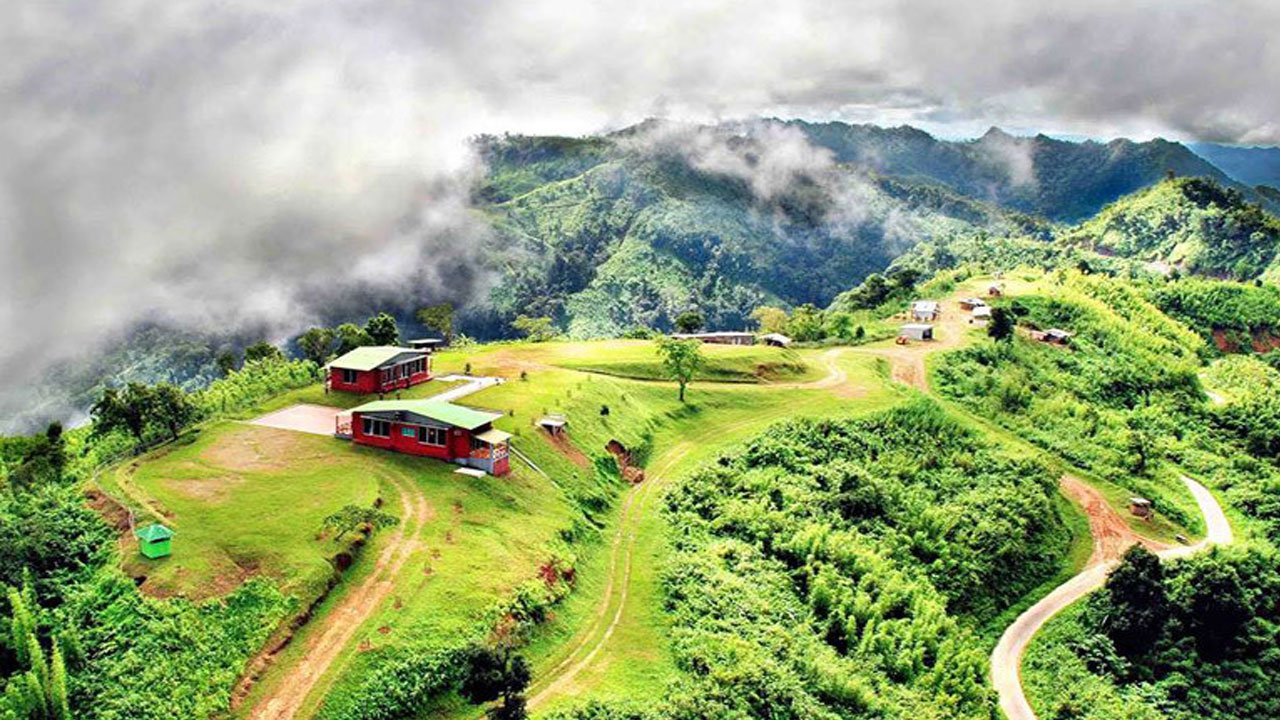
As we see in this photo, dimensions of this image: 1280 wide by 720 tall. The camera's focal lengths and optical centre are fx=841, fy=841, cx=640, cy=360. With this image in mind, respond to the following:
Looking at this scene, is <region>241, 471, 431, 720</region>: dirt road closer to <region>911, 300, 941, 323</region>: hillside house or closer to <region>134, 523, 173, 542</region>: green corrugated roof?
<region>134, 523, 173, 542</region>: green corrugated roof

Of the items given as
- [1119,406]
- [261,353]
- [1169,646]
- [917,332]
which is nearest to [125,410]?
[261,353]

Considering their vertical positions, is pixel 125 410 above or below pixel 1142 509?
above

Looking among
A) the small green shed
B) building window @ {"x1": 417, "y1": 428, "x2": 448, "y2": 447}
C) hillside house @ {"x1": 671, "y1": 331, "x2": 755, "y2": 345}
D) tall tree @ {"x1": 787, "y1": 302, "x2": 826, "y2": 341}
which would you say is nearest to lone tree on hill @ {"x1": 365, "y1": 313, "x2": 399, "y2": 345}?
building window @ {"x1": 417, "y1": 428, "x2": 448, "y2": 447}

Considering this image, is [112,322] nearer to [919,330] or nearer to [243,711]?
[919,330]

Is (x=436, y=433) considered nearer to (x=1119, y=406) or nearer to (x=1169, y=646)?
(x=1169, y=646)

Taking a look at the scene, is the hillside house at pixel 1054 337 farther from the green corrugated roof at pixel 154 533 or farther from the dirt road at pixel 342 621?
the green corrugated roof at pixel 154 533

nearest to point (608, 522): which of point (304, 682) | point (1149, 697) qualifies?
point (304, 682)
